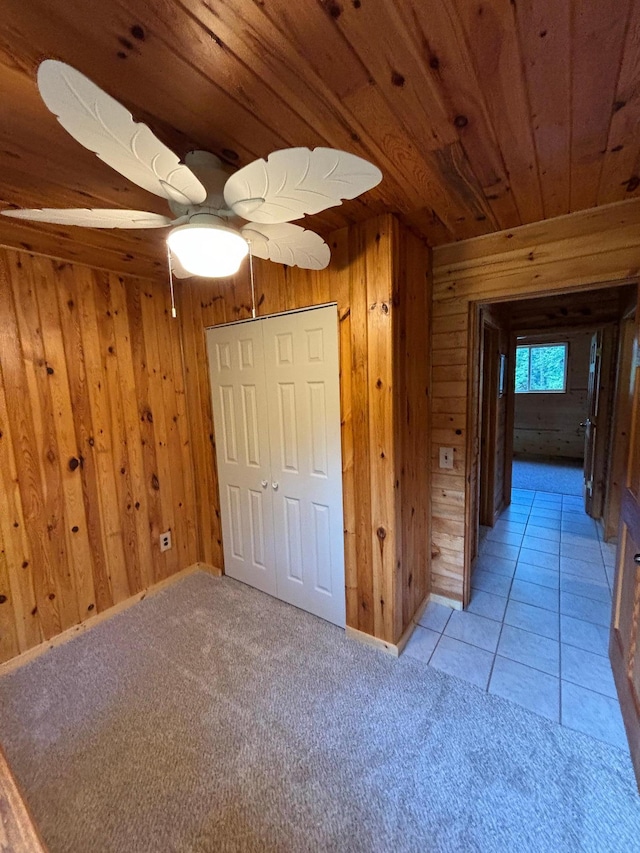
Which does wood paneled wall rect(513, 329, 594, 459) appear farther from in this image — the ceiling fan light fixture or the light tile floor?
the ceiling fan light fixture

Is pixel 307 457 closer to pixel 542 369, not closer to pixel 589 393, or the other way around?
pixel 589 393

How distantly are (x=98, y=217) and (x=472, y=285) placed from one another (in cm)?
191

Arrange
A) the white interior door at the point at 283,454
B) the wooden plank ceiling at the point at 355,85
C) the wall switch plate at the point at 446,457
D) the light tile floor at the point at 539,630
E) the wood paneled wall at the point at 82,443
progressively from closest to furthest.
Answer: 1. the wooden plank ceiling at the point at 355,85
2. the light tile floor at the point at 539,630
3. the wood paneled wall at the point at 82,443
4. the white interior door at the point at 283,454
5. the wall switch plate at the point at 446,457

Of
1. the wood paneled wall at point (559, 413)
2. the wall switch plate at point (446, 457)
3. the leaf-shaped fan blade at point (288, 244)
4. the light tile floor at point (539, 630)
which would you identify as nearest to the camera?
the leaf-shaped fan blade at point (288, 244)

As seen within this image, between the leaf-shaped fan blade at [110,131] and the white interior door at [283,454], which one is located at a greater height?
the leaf-shaped fan blade at [110,131]

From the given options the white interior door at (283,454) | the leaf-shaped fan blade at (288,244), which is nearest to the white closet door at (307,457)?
the white interior door at (283,454)

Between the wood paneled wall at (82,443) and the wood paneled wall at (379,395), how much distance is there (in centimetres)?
83

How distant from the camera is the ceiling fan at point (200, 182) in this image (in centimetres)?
66

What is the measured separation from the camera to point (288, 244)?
1.30 meters

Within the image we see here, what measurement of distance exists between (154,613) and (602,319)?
4.76m

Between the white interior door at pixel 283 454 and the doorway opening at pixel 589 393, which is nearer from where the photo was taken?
the white interior door at pixel 283 454

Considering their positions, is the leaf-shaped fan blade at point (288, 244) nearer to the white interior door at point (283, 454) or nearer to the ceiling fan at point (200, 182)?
the ceiling fan at point (200, 182)

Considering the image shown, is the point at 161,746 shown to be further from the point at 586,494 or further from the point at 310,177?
the point at 586,494

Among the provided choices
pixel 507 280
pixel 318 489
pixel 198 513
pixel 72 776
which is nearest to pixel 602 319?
pixel 507 280
